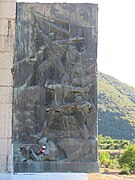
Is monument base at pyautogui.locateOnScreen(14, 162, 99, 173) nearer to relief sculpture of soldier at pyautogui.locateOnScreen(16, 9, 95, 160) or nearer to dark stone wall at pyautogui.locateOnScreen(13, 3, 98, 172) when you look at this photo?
dark stone wall at pyautogui.locateOnScreen(13, 3, 98, 172)

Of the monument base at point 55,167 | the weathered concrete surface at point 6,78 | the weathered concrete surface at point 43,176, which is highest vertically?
the weathered concrete surface at point 6,78

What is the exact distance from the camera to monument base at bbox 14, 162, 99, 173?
1458cm

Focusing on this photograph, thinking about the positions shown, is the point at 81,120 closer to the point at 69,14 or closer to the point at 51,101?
the point at 51,101

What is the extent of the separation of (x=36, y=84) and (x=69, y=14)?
113 inches

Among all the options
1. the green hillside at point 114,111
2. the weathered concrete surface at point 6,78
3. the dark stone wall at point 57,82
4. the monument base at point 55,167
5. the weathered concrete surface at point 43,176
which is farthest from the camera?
the green hillside at point 114,111

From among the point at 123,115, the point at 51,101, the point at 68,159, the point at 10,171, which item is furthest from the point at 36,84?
the point at 123,115

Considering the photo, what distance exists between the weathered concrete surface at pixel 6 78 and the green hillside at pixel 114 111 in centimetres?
5611

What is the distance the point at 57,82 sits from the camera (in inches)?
605

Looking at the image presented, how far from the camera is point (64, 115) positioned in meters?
15.3

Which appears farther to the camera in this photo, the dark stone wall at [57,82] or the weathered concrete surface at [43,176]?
the dark stone wall at [57,82]

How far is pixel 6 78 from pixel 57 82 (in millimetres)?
10126

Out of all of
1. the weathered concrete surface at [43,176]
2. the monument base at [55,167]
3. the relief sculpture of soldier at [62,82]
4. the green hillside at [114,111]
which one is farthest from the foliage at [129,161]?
the green hillside at [114,111]

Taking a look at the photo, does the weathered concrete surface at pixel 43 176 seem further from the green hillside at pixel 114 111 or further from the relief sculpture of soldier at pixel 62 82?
the green hillside at pixel 114 111

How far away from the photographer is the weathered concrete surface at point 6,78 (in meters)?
5.09
